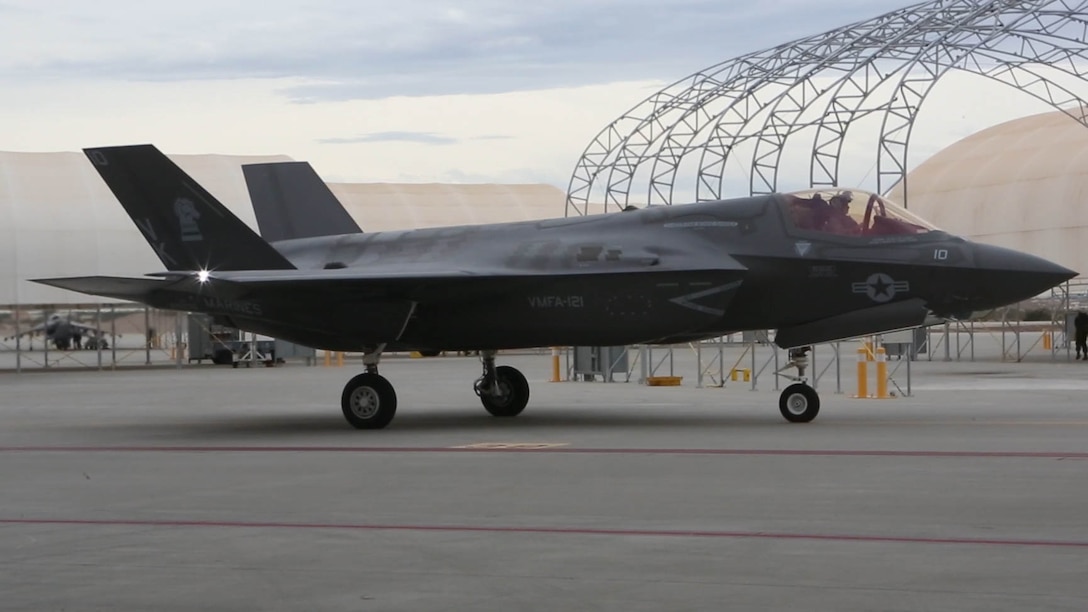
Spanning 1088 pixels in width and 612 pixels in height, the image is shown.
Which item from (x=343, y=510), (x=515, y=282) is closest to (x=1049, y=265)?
(x=515, y=282)

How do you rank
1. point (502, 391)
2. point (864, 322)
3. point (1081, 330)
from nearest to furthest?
point (864, 322) → point (502, 391) → point (1081, 330)

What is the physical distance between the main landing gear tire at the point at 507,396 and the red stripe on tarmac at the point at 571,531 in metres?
9.79

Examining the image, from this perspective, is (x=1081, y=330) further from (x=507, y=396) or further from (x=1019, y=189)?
(x=1019, y=189)

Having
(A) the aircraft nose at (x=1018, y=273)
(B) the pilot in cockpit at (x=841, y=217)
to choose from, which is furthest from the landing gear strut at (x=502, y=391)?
(A) the aircraft nose at (x=1018, y=273)

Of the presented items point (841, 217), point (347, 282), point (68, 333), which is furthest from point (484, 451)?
point (68, 333)

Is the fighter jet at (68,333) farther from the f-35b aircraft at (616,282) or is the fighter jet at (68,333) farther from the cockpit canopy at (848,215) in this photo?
the cockpit canopy at (848,215)

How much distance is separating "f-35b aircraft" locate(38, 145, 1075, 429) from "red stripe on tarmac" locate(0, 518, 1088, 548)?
7225mm

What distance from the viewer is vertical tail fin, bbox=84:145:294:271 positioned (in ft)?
59.6

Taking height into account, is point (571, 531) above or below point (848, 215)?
below

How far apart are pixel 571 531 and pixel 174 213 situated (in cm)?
1095

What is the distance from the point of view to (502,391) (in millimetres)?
19219

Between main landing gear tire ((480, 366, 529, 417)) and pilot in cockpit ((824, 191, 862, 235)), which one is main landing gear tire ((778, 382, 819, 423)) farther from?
main landing gear tire ((480, 366, 529, 417))

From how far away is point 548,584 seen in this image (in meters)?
7.23

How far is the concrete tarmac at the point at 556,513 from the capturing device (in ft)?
23.2
